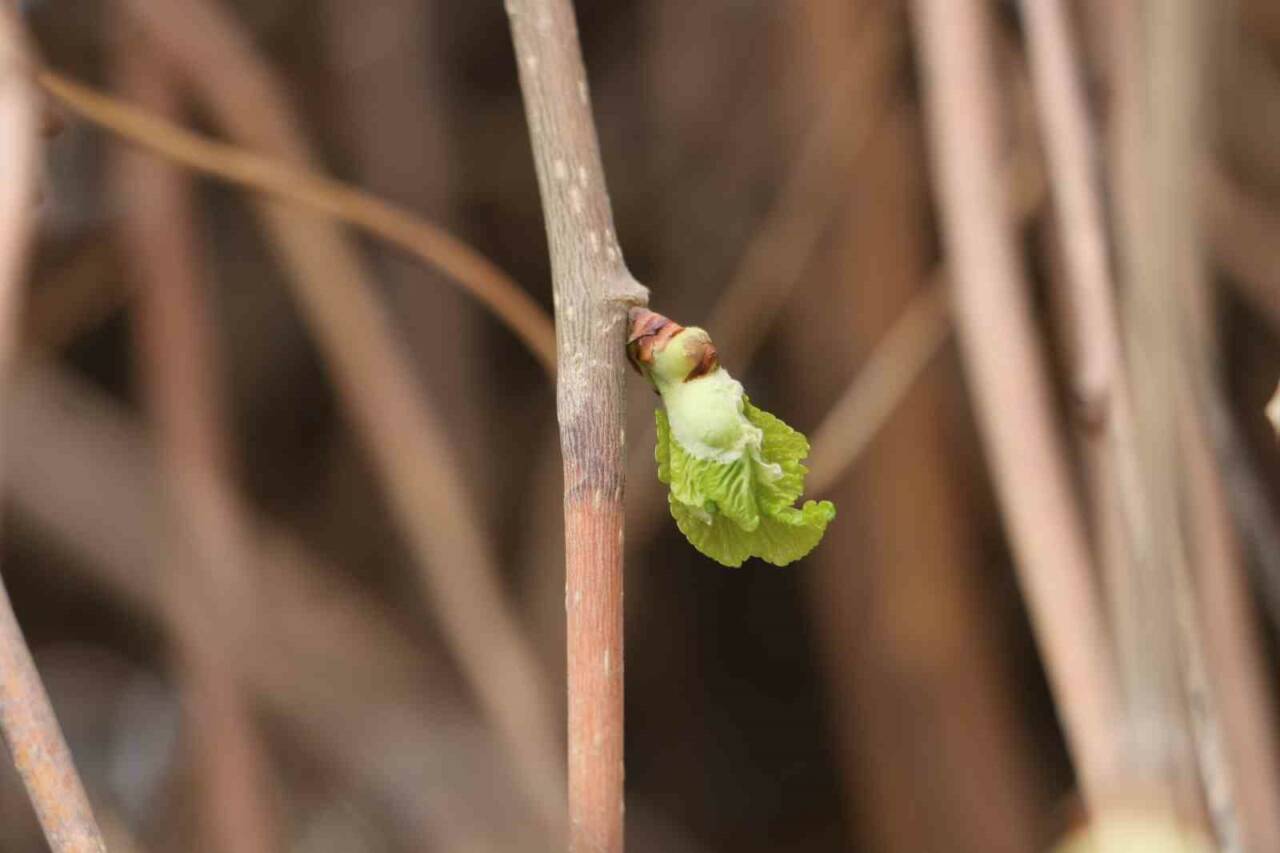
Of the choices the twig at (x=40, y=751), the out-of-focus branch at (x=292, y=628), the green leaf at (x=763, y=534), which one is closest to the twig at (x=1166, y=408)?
the green leaf at (x=763, y=534)

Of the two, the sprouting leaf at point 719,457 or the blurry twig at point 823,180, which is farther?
the blurry twig at point 823,180

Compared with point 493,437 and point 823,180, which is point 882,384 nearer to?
point 823,180

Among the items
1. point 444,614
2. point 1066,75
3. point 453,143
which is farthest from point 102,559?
point 1066,75

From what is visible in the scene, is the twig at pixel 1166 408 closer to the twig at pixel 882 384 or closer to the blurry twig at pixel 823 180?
the twig at pixel 882 384

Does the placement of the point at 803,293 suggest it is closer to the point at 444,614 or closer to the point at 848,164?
the point at 848,164

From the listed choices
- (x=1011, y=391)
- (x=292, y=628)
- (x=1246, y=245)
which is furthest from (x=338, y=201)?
(x=1246, y=245)

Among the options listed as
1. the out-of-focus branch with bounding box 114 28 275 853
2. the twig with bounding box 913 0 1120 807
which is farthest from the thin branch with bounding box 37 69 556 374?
the out-of-focus branch with bounding box 114 28 275 853
